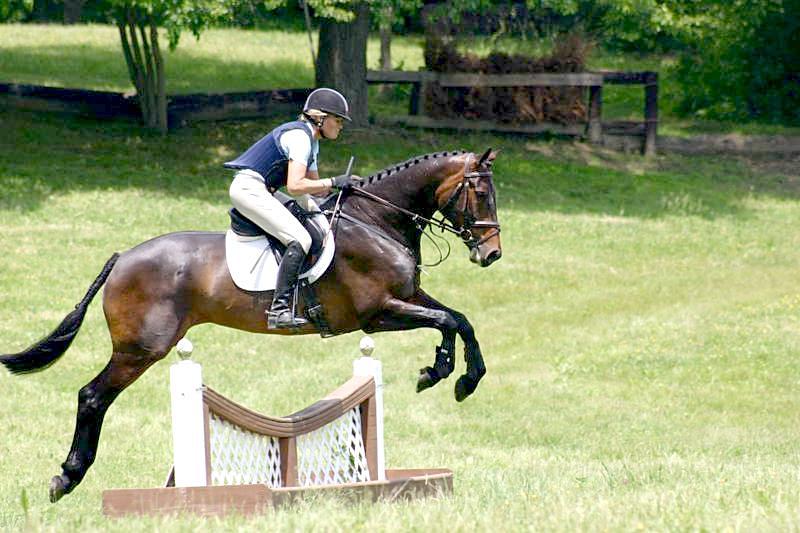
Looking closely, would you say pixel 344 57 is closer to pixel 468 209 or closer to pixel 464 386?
pixel 468 209

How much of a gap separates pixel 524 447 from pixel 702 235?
9.79 metres

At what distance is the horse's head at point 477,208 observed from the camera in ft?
31.7

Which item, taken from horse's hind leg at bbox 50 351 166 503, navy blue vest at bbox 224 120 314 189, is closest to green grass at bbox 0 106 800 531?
horse's hind leg at bbox 50 351 166 503

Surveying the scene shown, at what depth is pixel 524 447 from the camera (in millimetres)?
13609

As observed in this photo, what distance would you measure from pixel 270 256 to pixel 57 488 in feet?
7.52

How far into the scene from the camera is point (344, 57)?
2594 cm

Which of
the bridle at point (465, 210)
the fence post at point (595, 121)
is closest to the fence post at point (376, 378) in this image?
the bridle at point (465, 210)

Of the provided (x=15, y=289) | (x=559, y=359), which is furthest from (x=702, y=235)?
(x=15, y=289)

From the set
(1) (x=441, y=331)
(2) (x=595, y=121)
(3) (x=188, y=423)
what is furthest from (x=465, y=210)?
(2) (x=595, y=121)

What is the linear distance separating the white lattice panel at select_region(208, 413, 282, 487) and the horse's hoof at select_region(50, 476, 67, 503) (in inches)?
61.1

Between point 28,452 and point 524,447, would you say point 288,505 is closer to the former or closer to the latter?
point 28,452

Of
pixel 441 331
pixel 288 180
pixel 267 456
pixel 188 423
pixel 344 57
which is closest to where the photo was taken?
pixel 188 423

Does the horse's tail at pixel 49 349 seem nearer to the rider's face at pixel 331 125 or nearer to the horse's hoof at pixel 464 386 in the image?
the rider's face at pixel 331 125

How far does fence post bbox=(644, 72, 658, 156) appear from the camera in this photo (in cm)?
2688
